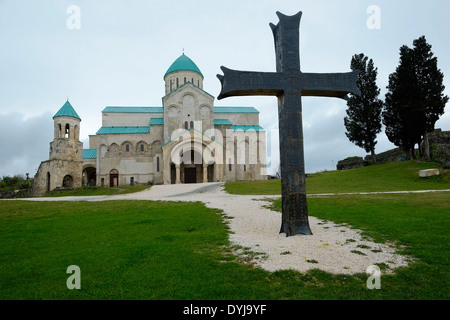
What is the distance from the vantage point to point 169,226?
8.23 metres

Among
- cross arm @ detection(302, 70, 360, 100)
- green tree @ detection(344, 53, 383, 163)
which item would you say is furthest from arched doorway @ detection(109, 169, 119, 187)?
cross arm @ detection(302, 70, 360, 100)

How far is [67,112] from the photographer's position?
112 feet

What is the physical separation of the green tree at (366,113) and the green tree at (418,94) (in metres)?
2.59

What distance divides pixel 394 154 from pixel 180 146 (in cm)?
2871

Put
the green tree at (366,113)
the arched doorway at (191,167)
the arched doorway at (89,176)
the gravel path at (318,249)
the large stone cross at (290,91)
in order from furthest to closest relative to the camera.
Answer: the arched doorway at (89,176) < the arched doorway at (191,167) < the green tree at (366,113) < the large stone cross at (290,91) < the gravel path at (318,249)

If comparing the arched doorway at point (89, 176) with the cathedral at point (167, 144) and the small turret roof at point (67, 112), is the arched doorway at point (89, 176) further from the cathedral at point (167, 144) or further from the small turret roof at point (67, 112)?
the small turret roof at point (67, 112)

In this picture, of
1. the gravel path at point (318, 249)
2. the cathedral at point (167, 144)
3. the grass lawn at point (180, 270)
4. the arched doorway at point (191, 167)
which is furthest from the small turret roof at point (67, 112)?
the gravel path at point (318, 249)

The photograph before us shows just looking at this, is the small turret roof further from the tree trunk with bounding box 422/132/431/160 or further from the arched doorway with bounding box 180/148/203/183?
the tree trunk with bounding box 422/132/431/160

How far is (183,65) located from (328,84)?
121 feet

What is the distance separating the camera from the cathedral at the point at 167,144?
33625 mm

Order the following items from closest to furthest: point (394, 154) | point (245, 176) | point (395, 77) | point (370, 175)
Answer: point (370, 175)
point (395, 77)
point (394, 154)
point (245, 176)
